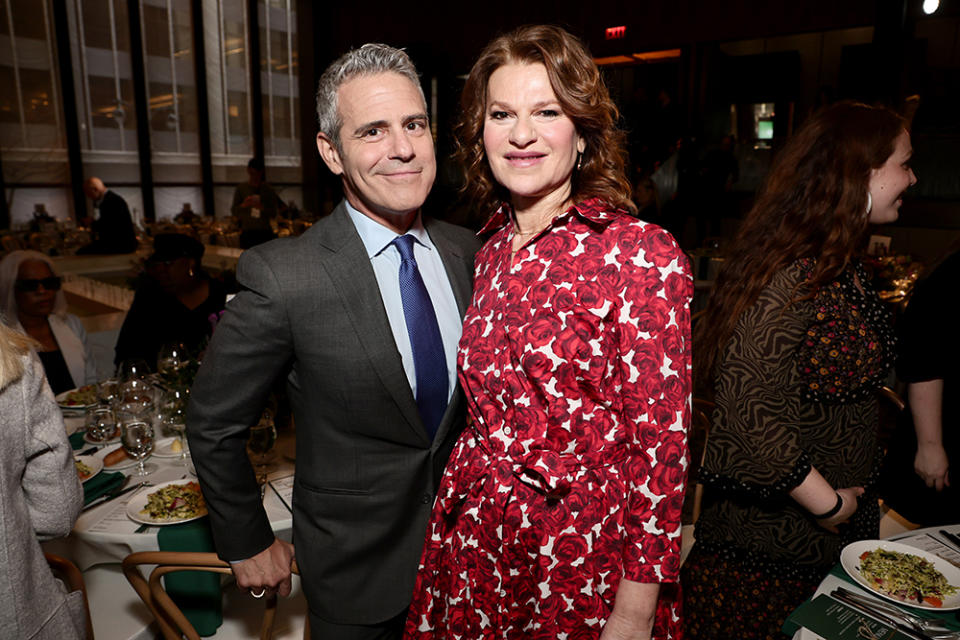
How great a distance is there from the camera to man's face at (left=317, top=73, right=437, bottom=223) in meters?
1.33

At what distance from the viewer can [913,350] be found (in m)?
1.99

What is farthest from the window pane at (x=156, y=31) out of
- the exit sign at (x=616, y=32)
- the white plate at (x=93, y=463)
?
the white plate at (x=93, y=463)

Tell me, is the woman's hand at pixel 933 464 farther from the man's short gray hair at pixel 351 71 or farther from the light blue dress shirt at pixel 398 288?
the man's short gray hair at pixel 351 71

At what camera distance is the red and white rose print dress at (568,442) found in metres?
1.14

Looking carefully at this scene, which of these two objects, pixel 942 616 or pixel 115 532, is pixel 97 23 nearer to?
pixel 115 532

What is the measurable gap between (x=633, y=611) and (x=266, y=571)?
785mm

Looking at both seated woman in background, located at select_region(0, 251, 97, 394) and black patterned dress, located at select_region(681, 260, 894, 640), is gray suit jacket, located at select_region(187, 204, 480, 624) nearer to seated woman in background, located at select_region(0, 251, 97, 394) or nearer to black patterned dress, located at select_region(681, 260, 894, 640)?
black patterned dress, located at select_region(681, 260, 894, 640)

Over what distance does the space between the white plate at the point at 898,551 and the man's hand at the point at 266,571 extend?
48.2 inches

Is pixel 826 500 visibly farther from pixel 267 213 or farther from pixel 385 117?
pixel 267 213

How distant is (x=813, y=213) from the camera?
161 centimetres

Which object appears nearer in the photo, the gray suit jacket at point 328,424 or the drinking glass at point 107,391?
the gray suit jacket at point 328,424

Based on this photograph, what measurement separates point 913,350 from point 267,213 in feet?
23.5

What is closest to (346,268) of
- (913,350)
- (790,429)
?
(790,429)

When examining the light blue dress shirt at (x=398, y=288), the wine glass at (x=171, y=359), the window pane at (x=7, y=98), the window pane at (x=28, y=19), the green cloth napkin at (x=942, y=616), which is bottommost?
the green cloth napkin at (x=942, y=616)
